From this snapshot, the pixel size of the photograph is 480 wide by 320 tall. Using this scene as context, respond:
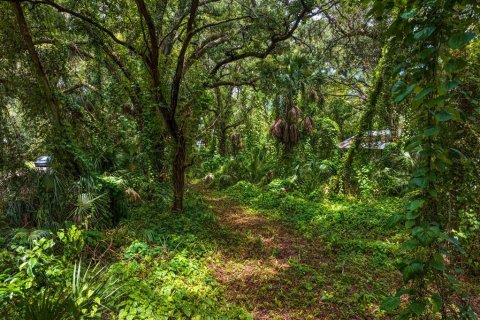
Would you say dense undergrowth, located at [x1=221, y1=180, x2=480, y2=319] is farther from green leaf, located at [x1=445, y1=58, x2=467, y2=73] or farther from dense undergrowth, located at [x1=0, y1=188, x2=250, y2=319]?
dense undergrowth, located at [x1=0, y1=188, x2=250, y2=319]

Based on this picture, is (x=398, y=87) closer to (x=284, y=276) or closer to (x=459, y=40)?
(x=459, y=40)

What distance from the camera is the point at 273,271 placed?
14.8ft

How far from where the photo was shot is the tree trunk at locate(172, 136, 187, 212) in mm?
6371

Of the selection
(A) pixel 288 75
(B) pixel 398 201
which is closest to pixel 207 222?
(B) pixel 398 201

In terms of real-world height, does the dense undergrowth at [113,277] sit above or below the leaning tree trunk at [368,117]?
below

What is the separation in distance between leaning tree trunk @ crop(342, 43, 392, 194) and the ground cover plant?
0.04m

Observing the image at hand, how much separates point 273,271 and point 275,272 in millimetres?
39

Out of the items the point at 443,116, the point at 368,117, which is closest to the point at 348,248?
the point at 368,117

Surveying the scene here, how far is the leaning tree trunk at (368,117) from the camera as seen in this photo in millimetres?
7316

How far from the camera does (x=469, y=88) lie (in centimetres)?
354

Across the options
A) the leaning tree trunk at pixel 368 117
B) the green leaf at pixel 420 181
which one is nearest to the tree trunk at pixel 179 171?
the leaning tree trunk at pixel 368 117

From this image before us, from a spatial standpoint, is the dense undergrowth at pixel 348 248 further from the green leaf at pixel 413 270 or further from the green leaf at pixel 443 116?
the green leaf at pixel 443 116

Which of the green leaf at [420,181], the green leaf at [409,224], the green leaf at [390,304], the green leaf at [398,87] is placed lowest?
the green leaf at [390,304]

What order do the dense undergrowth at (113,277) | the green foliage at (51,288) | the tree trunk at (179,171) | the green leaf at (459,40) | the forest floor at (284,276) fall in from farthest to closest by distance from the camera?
the tree trunk at (179,171) → the forest floor at (284,276) → the dense undergrowth at (113,277) → the green foliage at (51,288) → the green leaf at (459,40)
